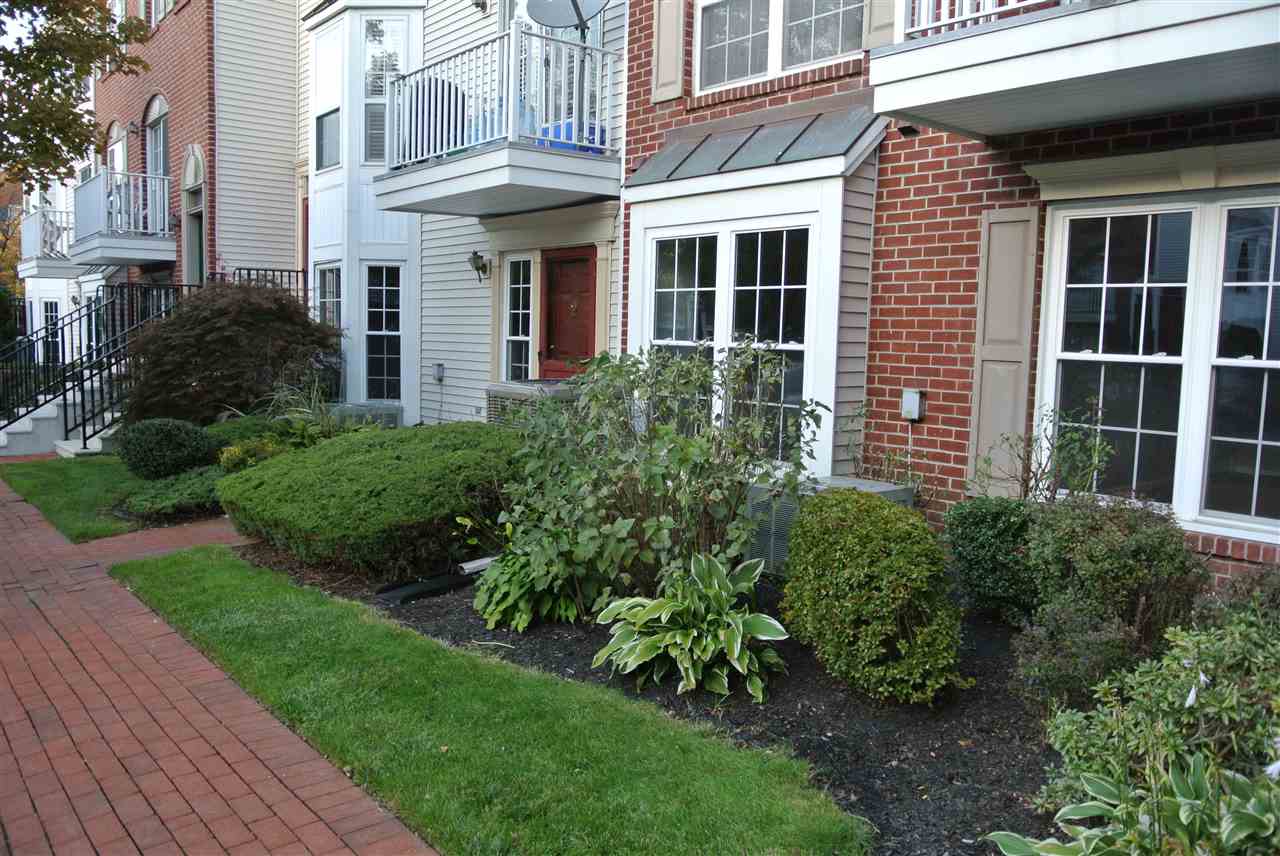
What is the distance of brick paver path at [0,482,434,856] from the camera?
137 inches

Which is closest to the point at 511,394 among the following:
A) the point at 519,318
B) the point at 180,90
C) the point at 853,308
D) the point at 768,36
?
the point at 519,318

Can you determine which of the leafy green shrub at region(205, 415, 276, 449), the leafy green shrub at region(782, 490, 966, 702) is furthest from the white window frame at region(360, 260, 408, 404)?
the leafy green shrub at region(782, 490, 966, 702)

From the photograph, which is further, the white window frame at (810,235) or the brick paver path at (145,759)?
the white window frame at (810,235)

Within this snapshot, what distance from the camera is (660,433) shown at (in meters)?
4.94

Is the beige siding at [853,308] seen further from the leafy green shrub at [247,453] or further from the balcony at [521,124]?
the leafy green shrub at [247,453]

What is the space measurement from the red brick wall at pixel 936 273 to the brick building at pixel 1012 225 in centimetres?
2

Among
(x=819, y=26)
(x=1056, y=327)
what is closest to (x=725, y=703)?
(x=1056, y=327)

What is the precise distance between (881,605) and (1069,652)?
0.72 meters

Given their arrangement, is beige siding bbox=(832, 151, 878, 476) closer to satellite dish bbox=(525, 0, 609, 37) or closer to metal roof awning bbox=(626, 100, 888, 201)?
metal roof awning bbox=(626, 100, 888, 201)

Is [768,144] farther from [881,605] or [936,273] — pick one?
[881,605]

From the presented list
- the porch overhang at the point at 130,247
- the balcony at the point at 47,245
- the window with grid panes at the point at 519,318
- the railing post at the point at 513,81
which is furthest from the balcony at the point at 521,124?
the balcony at the point at 47,245

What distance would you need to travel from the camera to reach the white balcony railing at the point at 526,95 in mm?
9188

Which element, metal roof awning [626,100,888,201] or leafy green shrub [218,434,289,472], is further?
leafy green shrub [218,434,289,472]

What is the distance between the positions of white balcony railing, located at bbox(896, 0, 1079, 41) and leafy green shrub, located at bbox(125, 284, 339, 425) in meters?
9.59
